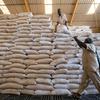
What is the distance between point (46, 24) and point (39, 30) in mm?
272

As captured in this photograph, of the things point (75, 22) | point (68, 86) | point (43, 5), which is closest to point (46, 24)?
point (68, 86)

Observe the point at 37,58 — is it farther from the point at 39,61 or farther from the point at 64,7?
A: the point at 64,7

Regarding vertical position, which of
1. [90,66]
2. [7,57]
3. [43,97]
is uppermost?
[7,57]

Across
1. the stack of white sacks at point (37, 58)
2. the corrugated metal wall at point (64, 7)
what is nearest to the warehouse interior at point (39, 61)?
the stack of white sacks at point (37, 58)

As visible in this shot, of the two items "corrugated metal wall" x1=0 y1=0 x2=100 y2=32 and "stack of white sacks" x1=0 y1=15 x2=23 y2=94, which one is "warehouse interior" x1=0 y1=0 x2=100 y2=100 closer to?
"stack of white sacks" x1=0 y1=15 x2=23 y2=94

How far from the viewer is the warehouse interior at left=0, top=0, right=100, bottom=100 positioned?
5.35 metres

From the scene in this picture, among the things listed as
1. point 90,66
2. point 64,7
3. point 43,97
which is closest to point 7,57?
point 43,97

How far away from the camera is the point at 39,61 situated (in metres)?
5.77

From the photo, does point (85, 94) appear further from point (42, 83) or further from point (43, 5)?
point (43, 5)

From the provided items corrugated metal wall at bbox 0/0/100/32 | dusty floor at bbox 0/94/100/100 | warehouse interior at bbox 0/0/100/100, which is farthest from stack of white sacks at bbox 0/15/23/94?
corrugated metal wall at bbox 0/0/100/32

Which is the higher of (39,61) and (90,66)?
(39,61)

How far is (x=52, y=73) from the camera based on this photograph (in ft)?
18.4

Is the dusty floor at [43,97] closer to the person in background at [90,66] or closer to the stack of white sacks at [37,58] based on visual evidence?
the stack of white sacks at [37,58]

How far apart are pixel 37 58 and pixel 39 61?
0.46ft
